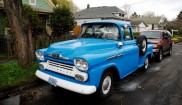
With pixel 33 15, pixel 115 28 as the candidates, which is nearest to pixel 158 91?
pixel 115 28

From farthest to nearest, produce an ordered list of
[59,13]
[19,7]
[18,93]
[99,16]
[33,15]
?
[99,16] < [59,13] < [33,15] < [19,7] < [18,93]

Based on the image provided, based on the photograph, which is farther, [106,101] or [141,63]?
[141,63]

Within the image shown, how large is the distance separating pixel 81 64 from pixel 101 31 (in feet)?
6.82

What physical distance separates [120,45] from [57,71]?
6.31 feet

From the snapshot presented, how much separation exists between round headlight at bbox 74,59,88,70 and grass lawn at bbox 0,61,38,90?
2.49 metres

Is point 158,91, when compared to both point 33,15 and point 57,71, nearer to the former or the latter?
point 57,71

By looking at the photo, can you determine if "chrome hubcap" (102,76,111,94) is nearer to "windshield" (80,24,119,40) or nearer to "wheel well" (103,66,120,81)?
"wheel well" (103,66,120,81)

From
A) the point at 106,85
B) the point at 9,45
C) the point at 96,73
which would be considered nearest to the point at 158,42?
the point at 106,85

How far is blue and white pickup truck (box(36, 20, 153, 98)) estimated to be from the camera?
4.07m

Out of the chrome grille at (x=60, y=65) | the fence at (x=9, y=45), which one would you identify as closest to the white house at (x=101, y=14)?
the fence at (x=9, y=45)

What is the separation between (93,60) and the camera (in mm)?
4066

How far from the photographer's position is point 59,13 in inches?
711

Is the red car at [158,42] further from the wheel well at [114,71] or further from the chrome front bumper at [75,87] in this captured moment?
the chrome front bumper at [75,87]

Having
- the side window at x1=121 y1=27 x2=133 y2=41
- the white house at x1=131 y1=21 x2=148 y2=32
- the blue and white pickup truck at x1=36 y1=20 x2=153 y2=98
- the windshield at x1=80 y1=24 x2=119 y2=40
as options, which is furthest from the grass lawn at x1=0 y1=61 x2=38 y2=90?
the white house at x1=131 y1=21 x2=148 y2=32
